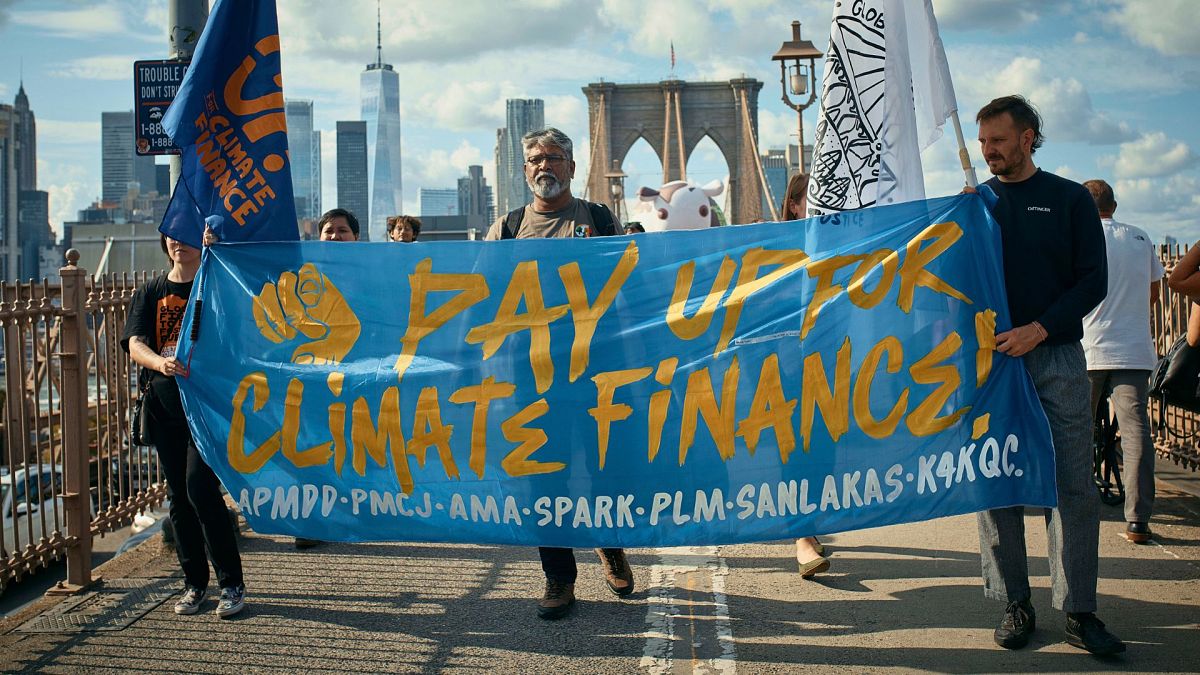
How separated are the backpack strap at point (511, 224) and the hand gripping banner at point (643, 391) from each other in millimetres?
484

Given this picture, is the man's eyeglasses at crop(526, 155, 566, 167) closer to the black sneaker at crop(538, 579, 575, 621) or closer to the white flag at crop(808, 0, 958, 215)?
the white flag at crop(808, 0, 958, 215)

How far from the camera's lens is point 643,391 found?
13.1 ft

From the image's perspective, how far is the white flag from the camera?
13.4 ft

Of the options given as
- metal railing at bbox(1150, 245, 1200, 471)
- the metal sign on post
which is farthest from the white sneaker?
metal railing at bbox(1150, 245, 1200, 471)

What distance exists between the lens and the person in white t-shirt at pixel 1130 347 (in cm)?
521

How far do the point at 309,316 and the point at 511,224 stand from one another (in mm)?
955

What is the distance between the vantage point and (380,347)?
4176 mm

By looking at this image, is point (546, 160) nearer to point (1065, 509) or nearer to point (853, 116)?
point (853, 116)

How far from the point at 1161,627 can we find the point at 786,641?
1333mm

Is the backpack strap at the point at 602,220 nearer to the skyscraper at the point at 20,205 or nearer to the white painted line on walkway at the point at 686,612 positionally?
the white painted line on walkway at the point at 686,612

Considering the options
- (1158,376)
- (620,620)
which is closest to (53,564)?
(620,620)

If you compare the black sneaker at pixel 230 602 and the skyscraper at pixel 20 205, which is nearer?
the black sneaker at pixel 230 602

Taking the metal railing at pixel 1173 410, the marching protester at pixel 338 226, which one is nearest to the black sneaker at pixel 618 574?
the marching protester at pixel 338 226

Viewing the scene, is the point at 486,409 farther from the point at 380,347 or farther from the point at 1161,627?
the point at 1161,627
